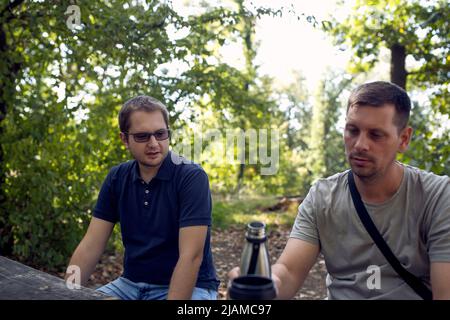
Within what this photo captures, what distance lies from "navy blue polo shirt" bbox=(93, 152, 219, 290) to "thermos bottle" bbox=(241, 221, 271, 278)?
1057mm

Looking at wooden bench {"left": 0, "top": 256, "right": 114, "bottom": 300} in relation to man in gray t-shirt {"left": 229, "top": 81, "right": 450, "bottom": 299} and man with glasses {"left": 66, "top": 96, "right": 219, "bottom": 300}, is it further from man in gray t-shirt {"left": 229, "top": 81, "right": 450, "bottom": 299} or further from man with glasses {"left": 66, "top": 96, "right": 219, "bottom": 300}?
man in gray t-shirt {"left": 229, "top": 81, "right": 450, "bottom": 299}

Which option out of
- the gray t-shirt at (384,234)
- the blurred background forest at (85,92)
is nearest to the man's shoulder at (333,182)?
the gray t-shirt at (384,234)

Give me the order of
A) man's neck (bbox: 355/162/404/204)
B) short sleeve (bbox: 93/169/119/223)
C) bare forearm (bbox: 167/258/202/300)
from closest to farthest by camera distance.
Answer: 1. man's neck (bbox: 355/162/404/204)
2. bare forearm (bbox: 167/258/202/300)
3. short sleeve (bbox: 93/169/119/223)

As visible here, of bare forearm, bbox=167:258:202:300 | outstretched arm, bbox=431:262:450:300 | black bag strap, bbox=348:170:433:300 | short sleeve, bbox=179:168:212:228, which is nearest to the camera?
outstretched arm, bbox=431:262:450:300

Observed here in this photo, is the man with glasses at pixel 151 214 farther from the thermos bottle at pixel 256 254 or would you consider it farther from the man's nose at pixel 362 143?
the thermos bottle at pixel 256 254

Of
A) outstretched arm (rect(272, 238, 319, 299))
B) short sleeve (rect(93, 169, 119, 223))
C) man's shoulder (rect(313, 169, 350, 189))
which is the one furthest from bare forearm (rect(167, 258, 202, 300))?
man's shoulder (rect(313, 169, 350, 189))

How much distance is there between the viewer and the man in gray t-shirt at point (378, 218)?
209cm

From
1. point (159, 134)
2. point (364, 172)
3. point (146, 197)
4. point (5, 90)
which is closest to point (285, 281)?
point (364, 172)

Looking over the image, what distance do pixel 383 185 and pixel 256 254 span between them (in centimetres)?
99

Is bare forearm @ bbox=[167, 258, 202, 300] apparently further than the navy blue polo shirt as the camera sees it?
No

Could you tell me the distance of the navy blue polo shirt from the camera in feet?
8.41

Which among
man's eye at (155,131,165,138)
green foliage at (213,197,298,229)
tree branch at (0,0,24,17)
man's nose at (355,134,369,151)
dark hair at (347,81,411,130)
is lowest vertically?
green foliage at (213,197,298,229)
